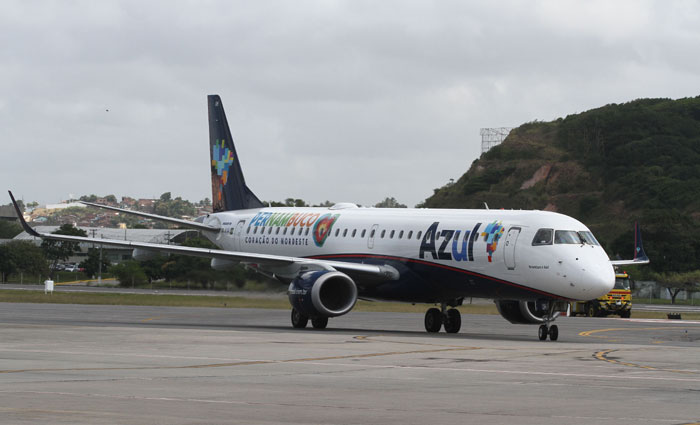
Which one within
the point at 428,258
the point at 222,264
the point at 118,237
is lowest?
the point at 222,264

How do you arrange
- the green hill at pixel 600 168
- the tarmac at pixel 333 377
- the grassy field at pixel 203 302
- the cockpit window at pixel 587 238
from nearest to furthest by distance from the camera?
the tarmac at pixel 333 377 < the cockpit window at pixel 587 238 < the grassy field at pixel 203 302 < the green hill at pixel 600 168

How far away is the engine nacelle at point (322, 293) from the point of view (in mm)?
33031

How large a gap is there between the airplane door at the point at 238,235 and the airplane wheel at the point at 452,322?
1127cm

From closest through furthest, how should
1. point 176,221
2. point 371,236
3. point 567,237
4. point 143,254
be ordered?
point 567,237 → point 371,236 → point 143,254 → point 176,221

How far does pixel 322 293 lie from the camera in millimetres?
34656

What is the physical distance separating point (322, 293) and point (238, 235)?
9.67 meters

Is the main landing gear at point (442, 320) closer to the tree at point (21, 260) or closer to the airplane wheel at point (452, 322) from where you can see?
the airplane wheel at point (452, 322)

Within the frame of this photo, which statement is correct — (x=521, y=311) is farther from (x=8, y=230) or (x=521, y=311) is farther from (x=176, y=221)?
(x=8, y=230)

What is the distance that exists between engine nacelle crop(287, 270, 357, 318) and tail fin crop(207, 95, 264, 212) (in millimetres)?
11146

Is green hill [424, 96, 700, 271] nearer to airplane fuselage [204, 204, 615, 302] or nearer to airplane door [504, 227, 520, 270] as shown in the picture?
airplane fuselage [204, 204, 615, 302]

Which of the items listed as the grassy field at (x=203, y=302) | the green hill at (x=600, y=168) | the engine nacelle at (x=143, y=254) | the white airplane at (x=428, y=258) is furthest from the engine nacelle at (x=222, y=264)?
the green hill at (x=600, y=168)

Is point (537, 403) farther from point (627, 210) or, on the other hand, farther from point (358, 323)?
point (627, 210)

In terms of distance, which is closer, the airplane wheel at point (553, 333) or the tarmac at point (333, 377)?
the tarmac at point (333, 377)

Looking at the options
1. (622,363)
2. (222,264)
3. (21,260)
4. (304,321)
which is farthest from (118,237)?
(622,363)
